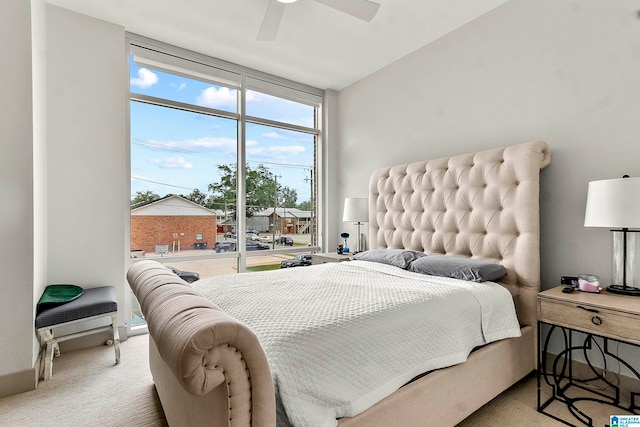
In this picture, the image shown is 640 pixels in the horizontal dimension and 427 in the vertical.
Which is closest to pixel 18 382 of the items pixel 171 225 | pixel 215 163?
pixel 171 225

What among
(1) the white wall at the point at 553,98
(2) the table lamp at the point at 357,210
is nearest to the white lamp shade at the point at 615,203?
(1) the white wall at the point at 553,98

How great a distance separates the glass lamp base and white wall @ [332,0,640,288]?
192 millimetres

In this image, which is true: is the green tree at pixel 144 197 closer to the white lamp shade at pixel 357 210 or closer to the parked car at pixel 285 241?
the parked car at pixel 285 241

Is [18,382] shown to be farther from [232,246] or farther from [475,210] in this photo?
[475,210]

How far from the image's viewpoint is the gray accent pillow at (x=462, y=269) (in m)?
2.14

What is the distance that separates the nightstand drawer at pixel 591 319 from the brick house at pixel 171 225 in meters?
3.11

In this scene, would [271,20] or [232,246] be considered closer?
[271,20]

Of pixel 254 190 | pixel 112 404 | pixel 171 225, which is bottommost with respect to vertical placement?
pixel 112 404

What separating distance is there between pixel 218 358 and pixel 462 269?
6.02ft

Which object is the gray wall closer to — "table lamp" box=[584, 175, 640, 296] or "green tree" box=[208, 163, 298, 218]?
"green tree" box=[208, 163, 298, 218]

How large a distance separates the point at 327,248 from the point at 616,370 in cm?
305

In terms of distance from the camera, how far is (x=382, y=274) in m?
2.39

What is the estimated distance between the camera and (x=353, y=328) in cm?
130

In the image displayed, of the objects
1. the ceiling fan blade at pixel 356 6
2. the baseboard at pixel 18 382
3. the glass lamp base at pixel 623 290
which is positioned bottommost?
the baseboard at pixel 18 382
